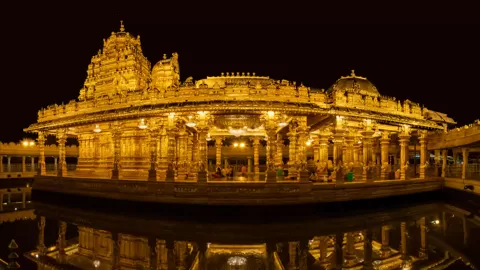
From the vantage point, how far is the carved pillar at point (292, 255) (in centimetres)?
859

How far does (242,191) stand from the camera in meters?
14.8

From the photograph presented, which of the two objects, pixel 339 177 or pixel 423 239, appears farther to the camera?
pixel 339 177

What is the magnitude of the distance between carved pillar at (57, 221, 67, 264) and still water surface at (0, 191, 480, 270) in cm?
6

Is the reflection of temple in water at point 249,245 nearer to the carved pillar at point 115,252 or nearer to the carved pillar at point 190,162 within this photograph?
the carved pillar at point 115,252

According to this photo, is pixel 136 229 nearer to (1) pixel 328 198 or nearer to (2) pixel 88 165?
(1) pixel 328 198

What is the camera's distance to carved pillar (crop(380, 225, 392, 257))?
1008cm

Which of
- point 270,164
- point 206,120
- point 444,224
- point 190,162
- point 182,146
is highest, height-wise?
point 206,120

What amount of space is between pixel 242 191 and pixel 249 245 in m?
4.34

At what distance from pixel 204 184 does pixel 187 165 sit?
702 cm

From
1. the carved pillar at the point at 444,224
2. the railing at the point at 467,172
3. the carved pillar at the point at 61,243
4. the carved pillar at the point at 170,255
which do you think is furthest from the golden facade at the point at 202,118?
the carved pillar at the point at 170,255

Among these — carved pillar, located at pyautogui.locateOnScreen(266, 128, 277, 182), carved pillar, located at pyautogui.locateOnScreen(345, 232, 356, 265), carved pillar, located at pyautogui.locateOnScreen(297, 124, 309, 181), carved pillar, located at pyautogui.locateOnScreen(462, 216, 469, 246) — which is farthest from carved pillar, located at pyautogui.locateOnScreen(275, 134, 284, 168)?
carved pillar, located at pyautogui.locateOnScreen(345, 232, 356, 265)

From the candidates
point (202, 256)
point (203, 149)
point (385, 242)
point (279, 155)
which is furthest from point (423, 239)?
point (279, 155)

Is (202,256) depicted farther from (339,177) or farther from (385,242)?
(339,177)

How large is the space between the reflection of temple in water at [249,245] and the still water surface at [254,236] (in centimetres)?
3
